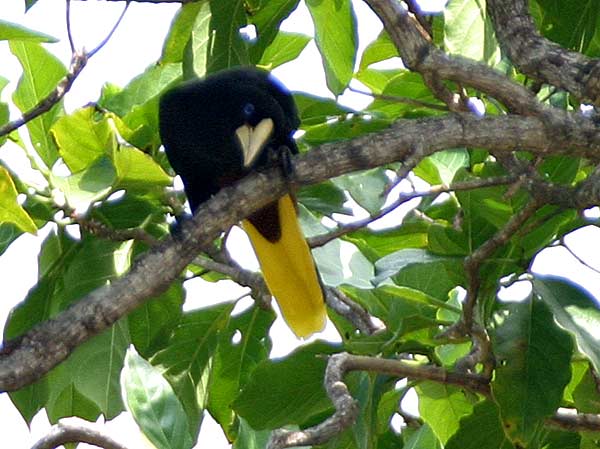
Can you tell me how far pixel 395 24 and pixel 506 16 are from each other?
8.4 inches

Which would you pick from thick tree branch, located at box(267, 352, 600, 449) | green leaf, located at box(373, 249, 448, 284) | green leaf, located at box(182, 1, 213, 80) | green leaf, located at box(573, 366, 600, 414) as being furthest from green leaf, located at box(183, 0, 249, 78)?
green leaf, located at box(573, 366, 600, 414)

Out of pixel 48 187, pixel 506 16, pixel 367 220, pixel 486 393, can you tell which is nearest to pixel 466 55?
pixel 506 16

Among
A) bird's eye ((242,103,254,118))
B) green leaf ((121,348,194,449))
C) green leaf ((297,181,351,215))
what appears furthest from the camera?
bird's eye ((242,103,254,118))

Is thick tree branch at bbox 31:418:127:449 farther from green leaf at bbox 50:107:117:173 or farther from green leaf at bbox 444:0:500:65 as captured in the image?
green leaf at bbox 444:0:500:65

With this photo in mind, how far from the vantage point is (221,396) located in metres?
3.22

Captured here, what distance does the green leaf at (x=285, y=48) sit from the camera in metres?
3.16

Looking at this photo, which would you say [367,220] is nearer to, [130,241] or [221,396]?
[130,241]

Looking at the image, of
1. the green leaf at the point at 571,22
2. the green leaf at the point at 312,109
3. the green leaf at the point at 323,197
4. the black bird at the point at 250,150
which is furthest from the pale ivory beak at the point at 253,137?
the green leaf at the point at 571,22

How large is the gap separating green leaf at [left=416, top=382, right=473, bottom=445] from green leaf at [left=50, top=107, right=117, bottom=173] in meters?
0.93

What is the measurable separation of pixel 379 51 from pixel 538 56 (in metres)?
0.97

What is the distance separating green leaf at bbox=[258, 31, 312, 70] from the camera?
3.16 meters

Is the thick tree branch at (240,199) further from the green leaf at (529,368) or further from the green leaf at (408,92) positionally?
the green leaf at (408,92)

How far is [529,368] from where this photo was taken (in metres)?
2.40

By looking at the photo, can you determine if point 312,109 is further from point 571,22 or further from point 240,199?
point 240,199
